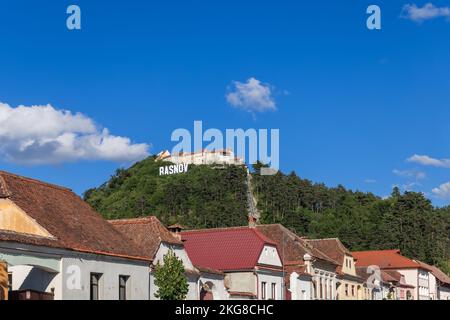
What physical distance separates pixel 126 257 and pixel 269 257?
61.1 ft

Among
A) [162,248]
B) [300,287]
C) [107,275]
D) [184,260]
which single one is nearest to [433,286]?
[300,287]

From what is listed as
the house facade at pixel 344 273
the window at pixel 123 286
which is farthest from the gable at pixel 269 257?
the window at pixel 123 286

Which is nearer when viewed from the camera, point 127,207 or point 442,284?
point 442,284

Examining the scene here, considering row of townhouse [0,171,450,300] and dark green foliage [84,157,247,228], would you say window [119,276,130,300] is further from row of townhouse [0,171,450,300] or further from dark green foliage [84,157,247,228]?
dark green foliage [84,157,247,228]

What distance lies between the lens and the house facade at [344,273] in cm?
6544

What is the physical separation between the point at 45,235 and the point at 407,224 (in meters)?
104

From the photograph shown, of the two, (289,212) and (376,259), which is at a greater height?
(289,212)

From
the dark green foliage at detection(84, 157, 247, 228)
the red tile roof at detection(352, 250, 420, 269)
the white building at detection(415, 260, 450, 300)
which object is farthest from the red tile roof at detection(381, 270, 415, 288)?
the dark green foliage at detection(84, 157, 247, 228)

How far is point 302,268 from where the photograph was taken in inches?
2232

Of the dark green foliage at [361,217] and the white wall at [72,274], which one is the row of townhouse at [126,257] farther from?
the dark green foliage at [361,217]

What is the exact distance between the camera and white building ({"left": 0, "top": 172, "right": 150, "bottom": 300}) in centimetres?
2920
